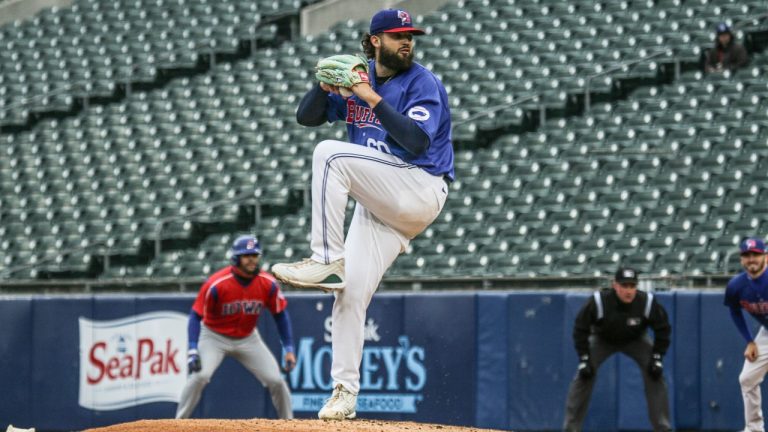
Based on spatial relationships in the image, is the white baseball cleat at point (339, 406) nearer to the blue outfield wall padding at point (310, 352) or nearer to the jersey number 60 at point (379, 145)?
the jersey number 60 at point (379, 145)

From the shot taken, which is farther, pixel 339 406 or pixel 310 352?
pixel 310 352

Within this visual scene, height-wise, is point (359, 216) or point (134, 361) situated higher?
point (359, 216)

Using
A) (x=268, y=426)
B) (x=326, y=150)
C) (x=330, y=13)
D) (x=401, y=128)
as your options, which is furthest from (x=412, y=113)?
(x=330, y=13)

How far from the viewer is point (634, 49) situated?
16.1m

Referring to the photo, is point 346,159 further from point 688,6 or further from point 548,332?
point 688,6

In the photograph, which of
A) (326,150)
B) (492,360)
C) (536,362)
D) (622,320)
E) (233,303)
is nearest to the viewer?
(326,150)

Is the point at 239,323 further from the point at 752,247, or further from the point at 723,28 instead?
the point at 723,28

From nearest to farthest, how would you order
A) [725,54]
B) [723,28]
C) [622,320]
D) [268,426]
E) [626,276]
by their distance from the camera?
[268,426]
[626,276]
[622,320]
[723,28]
[725,54]

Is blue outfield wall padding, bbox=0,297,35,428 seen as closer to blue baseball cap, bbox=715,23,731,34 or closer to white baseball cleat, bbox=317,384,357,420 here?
white baseball cleat, bbox=317,384,357,420

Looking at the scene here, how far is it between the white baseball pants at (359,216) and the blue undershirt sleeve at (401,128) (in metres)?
0.22

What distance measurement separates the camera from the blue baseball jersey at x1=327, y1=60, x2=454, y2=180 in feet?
18.2

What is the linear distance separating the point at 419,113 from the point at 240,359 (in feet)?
17.5

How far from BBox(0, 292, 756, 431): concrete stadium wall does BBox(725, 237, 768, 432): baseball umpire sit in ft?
2.67

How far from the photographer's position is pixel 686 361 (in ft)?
36.4
